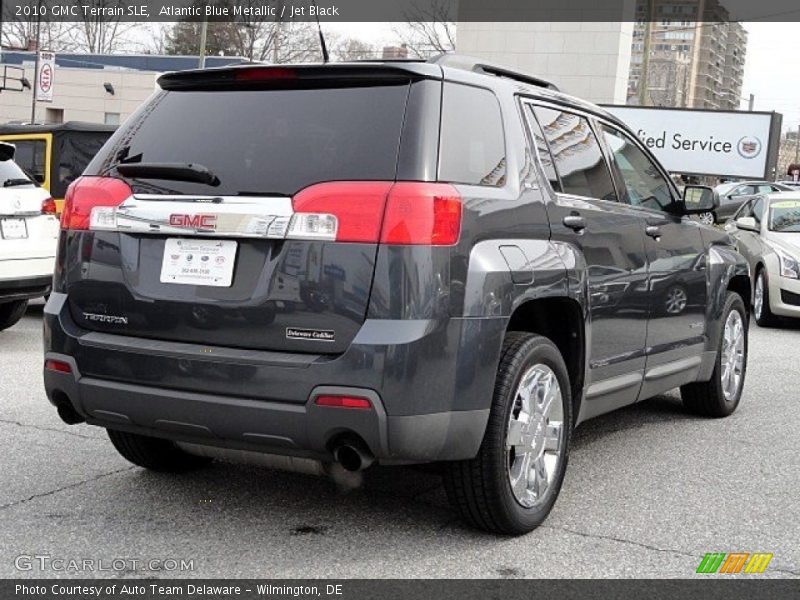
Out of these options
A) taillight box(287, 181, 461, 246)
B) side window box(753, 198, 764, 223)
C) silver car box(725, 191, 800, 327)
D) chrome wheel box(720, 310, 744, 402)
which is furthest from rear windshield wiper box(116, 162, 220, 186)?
side window box(753, 198, 764, 223)

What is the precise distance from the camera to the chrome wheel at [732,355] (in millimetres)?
6480

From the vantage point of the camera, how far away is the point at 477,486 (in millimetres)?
3867

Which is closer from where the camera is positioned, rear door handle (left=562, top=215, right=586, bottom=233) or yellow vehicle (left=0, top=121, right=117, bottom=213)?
rear door handle (left=562, top=215, right=586, bottom=233)

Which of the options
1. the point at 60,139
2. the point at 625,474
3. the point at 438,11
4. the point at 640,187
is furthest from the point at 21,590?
the point at 438,11

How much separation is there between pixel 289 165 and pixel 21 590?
1677 mm

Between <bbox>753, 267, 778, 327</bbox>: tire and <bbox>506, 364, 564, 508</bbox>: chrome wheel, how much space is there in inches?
335

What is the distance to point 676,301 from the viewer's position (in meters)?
5.58

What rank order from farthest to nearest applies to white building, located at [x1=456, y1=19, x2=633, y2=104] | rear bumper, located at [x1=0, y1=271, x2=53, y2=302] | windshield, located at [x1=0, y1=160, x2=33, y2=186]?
white building, located at [x1=456, y1=19, x2=633, y2=104], windshield, located at [x1=0, y1=160, x2=33, y2=186], rear bumper, located at [x1=0, y1=271, x2=53, y2=302]

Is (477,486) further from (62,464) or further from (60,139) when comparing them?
(60,139)

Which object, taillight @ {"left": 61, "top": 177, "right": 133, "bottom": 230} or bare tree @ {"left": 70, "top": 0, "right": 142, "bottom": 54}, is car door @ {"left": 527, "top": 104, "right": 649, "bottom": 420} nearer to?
taillight @ {"left": 61, "top": 177, "right": 133, "bottom": 230}

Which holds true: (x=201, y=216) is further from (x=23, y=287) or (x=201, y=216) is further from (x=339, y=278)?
(x=23, y=287)

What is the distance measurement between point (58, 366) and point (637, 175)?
121 inches

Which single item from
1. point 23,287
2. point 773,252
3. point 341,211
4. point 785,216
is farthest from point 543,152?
point 785,216

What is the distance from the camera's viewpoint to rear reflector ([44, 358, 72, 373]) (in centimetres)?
397
